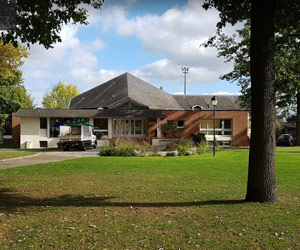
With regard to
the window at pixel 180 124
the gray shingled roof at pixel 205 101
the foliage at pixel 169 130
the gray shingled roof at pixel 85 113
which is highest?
the gray shingled roof at pixel 205 101

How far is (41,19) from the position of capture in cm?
935

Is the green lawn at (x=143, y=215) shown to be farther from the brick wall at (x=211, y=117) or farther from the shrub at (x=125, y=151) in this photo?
the brick wall at (x=211, y=117)

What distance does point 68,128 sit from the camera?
29078mm

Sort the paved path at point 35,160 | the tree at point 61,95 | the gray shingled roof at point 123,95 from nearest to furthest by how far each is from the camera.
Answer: the paved path at point 35,160, the gray shingled roof at point 123,95, the tree at point 61,95

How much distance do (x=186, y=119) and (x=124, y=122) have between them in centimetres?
689

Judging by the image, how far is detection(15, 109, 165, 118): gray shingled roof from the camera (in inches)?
1255

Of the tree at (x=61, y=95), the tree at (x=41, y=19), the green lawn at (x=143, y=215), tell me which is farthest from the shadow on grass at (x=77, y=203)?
the tree at (x=61, y=95)

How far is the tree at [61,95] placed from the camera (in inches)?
2507

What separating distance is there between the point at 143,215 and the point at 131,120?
28304 millimetres

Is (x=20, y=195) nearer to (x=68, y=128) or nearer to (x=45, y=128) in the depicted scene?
(x=68, y=128)

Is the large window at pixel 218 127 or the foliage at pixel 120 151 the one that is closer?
the foliage at pixel 120 151

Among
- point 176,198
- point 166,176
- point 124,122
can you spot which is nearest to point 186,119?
point 124,122

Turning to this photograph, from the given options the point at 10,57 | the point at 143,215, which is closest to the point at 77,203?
the point at 143,215

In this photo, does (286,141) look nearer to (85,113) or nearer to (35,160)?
(85,113)
